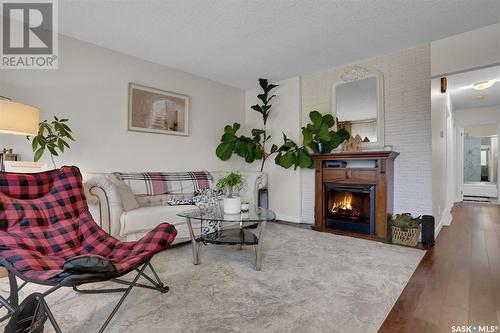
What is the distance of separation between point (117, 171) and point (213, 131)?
1812 mm

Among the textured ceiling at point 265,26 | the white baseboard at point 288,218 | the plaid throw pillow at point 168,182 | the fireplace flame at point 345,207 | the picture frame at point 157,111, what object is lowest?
the white baseboard at point 288,218

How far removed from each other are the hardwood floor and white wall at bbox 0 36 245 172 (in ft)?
11.2

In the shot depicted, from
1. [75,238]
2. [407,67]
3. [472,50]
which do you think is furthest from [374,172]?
[75,238]

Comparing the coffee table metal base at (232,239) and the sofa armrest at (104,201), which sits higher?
the sofa armrest at (104,201)

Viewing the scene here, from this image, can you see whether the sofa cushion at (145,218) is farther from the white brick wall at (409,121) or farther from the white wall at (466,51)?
the white wall at (466,51)

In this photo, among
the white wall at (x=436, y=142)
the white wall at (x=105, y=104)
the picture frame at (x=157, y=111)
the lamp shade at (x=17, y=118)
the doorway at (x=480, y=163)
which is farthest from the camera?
the doorway at (x=480, y=163)

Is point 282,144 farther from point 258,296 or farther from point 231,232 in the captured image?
point 258,296

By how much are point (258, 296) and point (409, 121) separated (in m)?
3.05

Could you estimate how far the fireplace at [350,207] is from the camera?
3595 millimetres

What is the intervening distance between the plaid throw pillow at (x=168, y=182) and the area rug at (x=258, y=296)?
92 cm

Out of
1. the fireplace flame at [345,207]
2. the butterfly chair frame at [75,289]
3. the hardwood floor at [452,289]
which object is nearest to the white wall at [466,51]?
the fireplace flame at [345,207]

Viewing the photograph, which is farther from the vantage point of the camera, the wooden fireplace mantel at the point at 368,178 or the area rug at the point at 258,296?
the wooden fireplace mantel at the point at 368,178

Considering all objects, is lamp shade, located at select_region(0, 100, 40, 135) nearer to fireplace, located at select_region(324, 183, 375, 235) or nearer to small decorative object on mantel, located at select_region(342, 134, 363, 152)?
fireplace, located at select_region(324, 183, 375, 235)

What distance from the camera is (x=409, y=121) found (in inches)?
139
